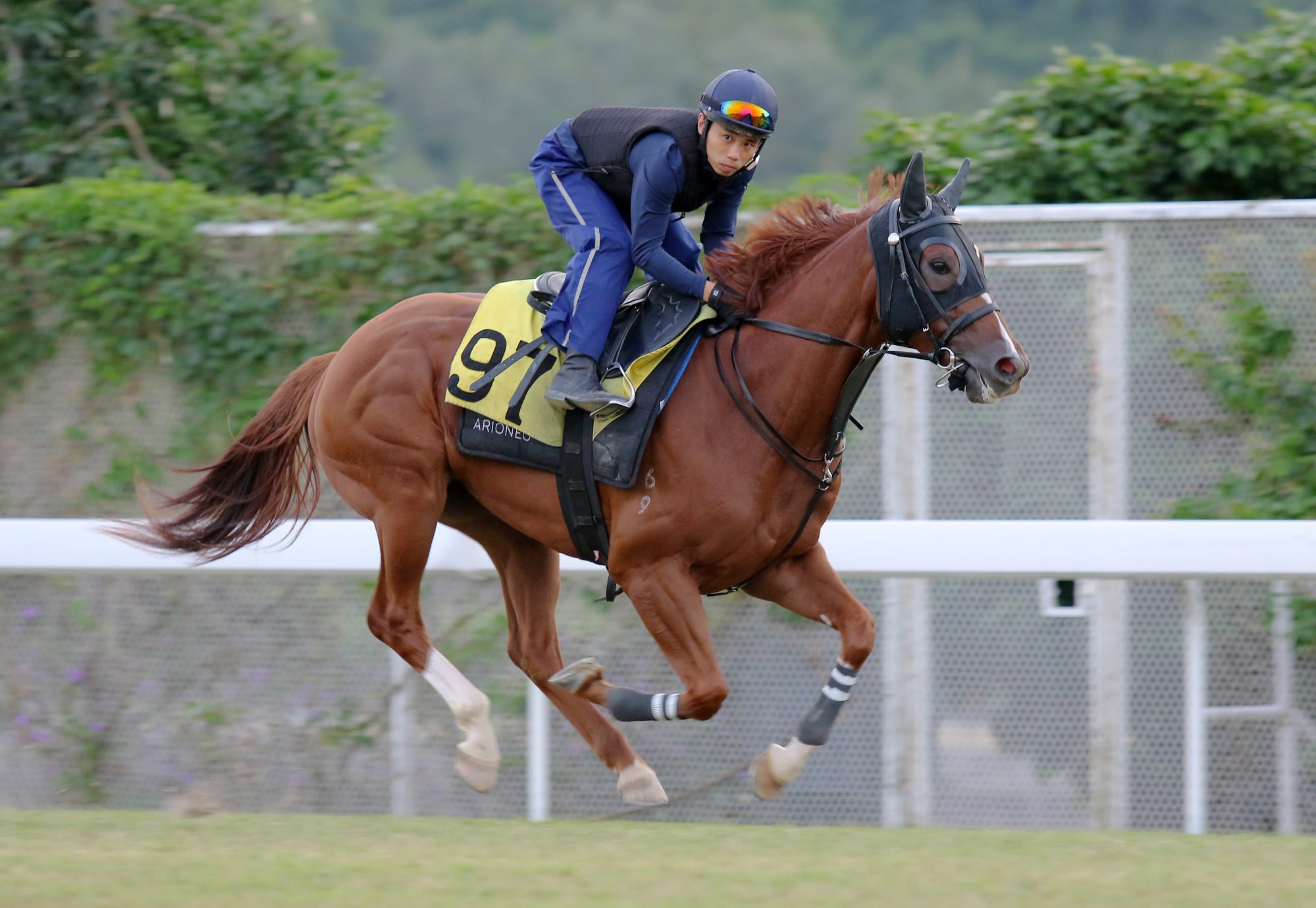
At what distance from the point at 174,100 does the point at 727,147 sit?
5.03 meters

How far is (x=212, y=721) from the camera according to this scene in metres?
6.01

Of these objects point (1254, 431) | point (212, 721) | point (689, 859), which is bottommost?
point (212, 721)

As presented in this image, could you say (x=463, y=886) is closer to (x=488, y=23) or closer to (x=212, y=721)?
(x=212, y=721)

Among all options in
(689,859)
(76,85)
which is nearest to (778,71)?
(76,85)

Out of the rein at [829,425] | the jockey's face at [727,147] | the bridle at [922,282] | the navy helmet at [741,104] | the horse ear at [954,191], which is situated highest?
the navy helmet at [741,104]

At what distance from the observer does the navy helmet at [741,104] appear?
4168 mm

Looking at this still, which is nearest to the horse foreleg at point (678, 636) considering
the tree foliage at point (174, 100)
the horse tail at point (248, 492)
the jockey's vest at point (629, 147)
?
the jockey's vest at point (629, 147)

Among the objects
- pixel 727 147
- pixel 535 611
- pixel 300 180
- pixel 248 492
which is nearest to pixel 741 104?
pixel 727 147

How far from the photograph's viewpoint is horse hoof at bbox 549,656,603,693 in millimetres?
4535

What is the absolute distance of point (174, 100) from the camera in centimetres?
826

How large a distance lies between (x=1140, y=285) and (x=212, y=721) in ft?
13.2

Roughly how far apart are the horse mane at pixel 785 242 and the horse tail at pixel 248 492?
1614mm

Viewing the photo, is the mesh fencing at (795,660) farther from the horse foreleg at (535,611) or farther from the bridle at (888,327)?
the bridle at (888,327)

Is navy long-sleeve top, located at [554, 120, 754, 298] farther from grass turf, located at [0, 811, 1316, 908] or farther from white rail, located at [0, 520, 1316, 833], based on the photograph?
grass turf, located at [0, 811, 1316, 908]
